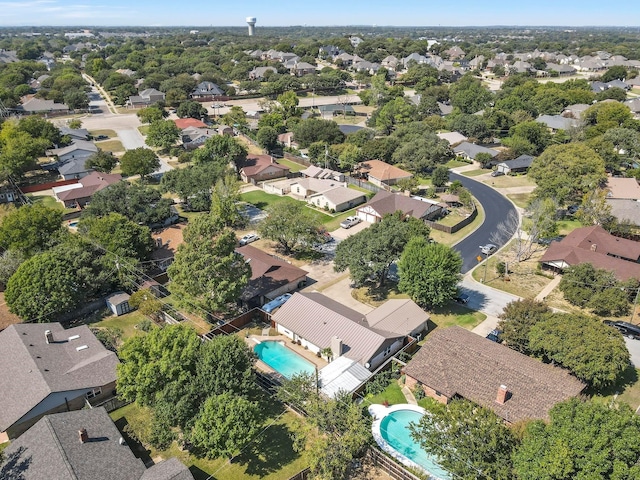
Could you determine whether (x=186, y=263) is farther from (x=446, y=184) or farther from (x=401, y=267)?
(x=446, y=184)

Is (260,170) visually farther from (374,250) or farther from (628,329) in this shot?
(628,329)

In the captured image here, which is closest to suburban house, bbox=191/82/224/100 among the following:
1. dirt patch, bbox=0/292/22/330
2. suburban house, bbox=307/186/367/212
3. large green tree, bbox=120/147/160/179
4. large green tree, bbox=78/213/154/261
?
large green tree, bbox=120/147/160/179

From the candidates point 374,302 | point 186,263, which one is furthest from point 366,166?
A: point 186,263

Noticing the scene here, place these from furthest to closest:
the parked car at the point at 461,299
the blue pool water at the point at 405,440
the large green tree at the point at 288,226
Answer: the large green tree at the point at 288,226
the parked car at the point at 461,299
the blue pool water at the point at 405,440

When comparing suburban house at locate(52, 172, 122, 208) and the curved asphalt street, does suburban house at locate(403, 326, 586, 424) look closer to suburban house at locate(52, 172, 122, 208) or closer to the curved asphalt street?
the curved asphalt street

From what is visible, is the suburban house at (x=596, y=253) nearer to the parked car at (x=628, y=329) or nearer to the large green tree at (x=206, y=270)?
the parked car at (x=628, y=329)

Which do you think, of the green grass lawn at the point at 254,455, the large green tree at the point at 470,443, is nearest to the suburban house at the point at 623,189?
the large green tree at the point at 470,443
